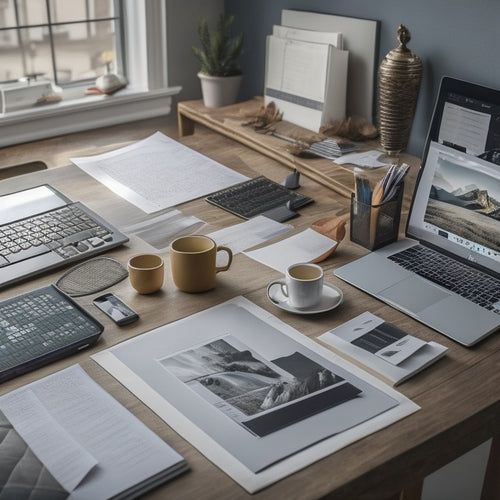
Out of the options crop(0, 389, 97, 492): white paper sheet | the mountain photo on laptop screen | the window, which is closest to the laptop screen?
the mountain photo on laptop screen

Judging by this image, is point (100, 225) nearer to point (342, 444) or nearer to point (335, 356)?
point (335, 356)

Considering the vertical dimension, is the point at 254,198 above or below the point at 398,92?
below

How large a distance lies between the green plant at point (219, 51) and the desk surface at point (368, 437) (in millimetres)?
991

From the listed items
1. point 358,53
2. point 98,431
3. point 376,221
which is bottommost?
point 98,431

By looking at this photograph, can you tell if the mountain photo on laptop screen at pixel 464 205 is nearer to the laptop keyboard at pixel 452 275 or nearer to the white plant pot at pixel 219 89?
the laptop keyboard at pixel 452 275

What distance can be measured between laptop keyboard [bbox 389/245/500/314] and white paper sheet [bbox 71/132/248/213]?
0.58 metres

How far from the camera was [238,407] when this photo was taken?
113 centimetres

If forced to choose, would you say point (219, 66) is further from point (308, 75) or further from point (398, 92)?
point (398, 92)

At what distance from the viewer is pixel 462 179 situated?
150 cm

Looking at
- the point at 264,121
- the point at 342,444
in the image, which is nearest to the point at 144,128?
the point at 264,121

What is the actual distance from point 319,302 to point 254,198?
0.51 meters

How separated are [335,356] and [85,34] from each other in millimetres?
1883

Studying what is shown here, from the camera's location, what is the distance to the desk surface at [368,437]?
996mm

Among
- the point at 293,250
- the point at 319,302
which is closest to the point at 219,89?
Answer: the point at 293,250
